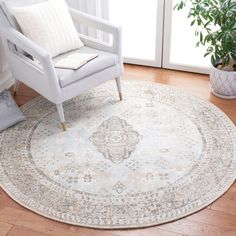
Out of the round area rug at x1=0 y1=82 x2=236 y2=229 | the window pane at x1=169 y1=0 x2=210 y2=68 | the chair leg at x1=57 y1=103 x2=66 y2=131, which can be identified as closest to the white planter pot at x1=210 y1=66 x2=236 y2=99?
the round area rug at x1=0 y1=82 x2=236 y2=229

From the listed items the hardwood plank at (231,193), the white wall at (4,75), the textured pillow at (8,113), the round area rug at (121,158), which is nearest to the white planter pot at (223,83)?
the round area rug at (121,158)

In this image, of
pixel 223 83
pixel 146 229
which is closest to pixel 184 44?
pixel 223 83

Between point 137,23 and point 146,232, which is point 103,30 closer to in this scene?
point 137,23

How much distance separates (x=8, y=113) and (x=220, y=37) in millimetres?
1635

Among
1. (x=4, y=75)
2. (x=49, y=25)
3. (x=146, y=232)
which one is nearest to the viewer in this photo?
(x=146, y=232)

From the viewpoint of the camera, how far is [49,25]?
2734 millimetres

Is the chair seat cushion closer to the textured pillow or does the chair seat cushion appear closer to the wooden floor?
the textured pillow

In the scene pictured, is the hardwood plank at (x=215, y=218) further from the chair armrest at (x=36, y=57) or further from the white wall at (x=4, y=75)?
the white wall at (x=4, y=75)

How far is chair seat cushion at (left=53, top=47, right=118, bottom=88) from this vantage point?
2553mm

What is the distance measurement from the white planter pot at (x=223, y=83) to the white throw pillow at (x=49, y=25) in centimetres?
111

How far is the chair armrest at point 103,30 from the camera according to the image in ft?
9.06

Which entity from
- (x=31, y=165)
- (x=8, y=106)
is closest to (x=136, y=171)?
(x=31, y=165)

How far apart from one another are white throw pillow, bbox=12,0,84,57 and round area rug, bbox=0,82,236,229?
1.60 feet

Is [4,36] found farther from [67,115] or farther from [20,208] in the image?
[20,208]
